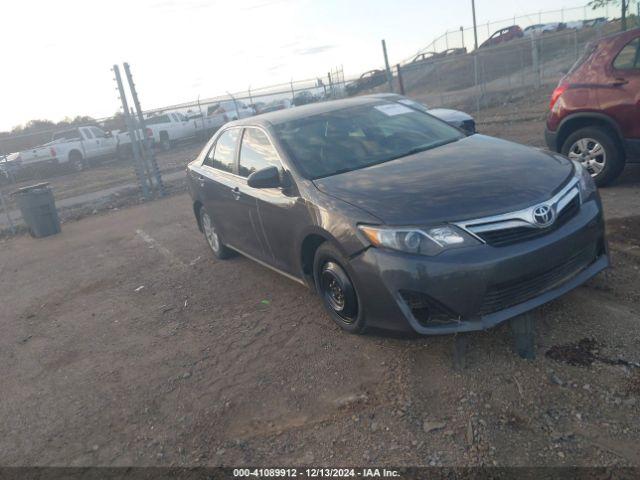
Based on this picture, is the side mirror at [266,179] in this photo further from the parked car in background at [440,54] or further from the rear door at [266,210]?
the parked car in background at [440,54]

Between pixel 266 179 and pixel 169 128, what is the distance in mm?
21357

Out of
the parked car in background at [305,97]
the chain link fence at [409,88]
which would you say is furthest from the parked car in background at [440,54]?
the parked car in background at [305,97]

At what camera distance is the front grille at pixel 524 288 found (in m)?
3.16

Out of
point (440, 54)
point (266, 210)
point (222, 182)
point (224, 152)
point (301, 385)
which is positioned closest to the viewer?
point (301, 385)

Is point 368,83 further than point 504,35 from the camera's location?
No

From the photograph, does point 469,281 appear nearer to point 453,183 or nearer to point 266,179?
point 453,183

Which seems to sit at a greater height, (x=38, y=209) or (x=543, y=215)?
(x=543, y=215)

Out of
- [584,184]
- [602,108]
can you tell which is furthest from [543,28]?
[584,184]

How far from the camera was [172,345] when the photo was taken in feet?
14.9

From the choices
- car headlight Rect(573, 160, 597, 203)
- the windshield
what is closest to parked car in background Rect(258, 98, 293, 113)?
the windshield

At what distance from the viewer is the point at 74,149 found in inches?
826

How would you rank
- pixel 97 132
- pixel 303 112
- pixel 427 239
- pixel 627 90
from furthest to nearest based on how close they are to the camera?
pixel 97 132, pixel 627 90, pixel 303 112, pixel 427 239

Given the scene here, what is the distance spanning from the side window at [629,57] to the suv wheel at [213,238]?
4.92 meters

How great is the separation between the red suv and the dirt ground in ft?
2.68
